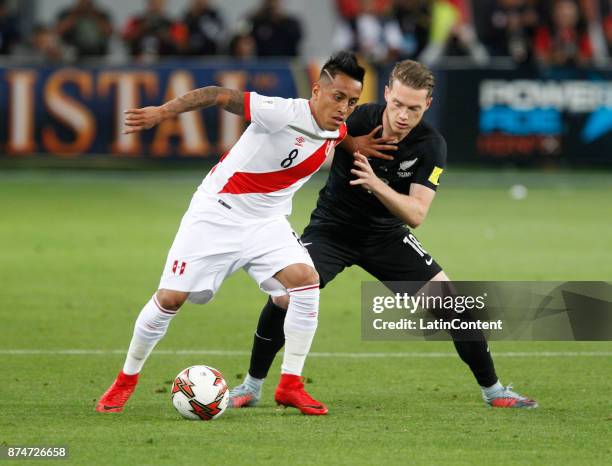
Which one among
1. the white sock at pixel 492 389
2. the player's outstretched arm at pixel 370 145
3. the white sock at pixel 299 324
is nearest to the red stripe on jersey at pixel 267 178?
the player's outstretched arm at pixel 370 145

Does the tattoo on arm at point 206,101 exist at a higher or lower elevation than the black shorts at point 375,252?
higher

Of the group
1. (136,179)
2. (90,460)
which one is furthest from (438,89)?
(90,460)

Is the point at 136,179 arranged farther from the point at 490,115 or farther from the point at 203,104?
the point at 203,104

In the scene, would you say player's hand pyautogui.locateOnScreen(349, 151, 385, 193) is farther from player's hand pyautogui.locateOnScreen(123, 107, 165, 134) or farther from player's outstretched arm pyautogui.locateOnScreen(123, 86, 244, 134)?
player's hand pyautogui.locateOnScreen(123, 107, 165, 134)

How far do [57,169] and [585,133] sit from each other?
896 cm

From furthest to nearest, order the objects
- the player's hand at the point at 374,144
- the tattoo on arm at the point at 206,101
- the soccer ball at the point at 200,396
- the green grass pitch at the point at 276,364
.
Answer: the player's hand at the point at 374,144 → the soccer ball at the point at 200,396 → the tattoo on arm at the point at 206,101 → the green grass pitch at the point at 276,364

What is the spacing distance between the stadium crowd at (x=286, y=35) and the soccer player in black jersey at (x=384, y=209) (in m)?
14.4

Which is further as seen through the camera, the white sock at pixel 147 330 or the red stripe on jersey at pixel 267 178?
the red stripe on jersey at pixel 267 178

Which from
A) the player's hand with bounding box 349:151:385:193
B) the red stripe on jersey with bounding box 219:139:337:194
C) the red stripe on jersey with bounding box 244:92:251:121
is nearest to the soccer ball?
the red stripe on jersey with bounding box 219:139:337:194

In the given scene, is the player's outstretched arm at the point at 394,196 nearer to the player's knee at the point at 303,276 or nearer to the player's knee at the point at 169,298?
the player's knee at the point at 303,276

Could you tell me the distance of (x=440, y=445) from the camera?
6.73 metres

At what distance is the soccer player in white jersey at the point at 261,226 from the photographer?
7.30 meters

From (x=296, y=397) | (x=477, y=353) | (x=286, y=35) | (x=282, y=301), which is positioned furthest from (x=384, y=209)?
(x=286, y=35)

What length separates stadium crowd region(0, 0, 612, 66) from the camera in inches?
882
